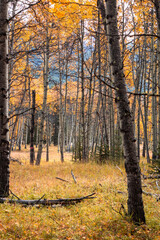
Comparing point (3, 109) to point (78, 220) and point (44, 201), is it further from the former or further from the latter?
point (78, 220)

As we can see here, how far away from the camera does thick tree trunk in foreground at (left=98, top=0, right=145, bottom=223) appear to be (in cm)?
255

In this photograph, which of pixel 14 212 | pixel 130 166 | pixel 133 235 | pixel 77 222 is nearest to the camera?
pixel 133 235

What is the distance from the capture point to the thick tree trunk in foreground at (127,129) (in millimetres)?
2551

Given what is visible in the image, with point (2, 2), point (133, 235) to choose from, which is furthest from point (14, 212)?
point (2, 2)

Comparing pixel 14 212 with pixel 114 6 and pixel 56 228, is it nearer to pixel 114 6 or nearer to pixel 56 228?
pixel 56 228

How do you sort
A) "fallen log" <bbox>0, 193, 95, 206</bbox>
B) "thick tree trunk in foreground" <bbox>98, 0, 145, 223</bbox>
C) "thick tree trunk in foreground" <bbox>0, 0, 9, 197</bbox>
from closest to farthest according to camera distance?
"thick tree trunk in foreground" <bbox>98, 0, 145, 223</bbox>
"fallen log" <bbox>0, 193, 95, 206</bbox>
"thick tree trunk in foreground" <bbox>0, 0, 9, 197</bbox>

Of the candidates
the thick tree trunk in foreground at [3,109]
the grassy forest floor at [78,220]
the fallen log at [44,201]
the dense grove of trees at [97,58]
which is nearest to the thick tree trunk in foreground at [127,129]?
the dense grove of trees at [97,58]

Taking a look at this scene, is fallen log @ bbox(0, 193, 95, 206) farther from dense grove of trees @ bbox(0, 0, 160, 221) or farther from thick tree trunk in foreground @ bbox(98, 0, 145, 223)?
thick tree trunk in foreground @ bbox(98, 0, 145, 223)

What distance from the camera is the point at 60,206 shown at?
346 centimetres

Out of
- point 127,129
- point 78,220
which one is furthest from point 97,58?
point 78,220

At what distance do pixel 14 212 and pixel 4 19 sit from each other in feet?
12.7

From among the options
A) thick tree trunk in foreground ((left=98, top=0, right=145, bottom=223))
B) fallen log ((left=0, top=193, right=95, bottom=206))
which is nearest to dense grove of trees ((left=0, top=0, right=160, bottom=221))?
thick tree trunk in foreground ((left=98, top=0, right=145, bottom=223))

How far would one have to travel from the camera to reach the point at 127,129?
2.57m

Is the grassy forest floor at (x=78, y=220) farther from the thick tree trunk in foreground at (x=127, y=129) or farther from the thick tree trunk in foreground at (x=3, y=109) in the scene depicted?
the thick tree trunk in foreground at (x=3, y=109)
